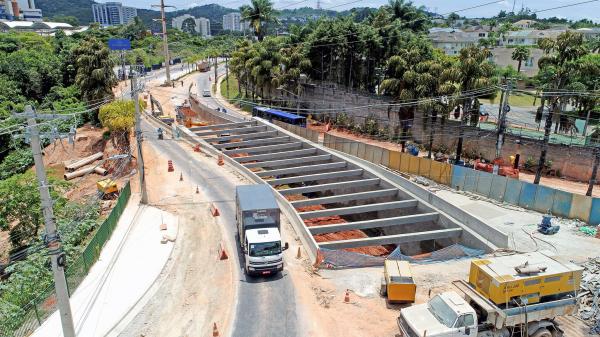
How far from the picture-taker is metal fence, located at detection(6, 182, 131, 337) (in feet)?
67.4

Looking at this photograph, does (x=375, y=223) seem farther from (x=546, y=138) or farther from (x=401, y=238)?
(x=546, y=138)

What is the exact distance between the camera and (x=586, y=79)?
4841cm

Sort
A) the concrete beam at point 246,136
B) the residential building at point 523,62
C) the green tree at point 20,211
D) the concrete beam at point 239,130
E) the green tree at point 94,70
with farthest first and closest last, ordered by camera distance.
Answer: the residential building at point 523,62 < the concrete beam at point 239,130 < the concrete beam at point 246,136 < the green tree at point 94,70 < the green tree at point 20,211

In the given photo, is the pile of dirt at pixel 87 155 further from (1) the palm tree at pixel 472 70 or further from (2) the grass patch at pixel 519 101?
(2) the grass patch at pixel 519 101

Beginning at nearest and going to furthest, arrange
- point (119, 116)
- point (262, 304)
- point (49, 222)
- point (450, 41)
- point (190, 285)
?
point (49, 222) → point (262, 304) → point (190, 285) → point (119, 116) → point (450, 41)

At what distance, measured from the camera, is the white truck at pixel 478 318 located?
59.2 feet

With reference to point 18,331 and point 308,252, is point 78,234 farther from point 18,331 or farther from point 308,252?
point 308,252

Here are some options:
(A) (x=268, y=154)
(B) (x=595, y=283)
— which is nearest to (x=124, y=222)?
(A) (x=268, y=154)

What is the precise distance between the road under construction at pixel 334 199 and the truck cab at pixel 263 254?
141 inches

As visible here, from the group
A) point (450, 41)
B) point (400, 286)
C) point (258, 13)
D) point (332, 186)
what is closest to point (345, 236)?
point (332, 186)

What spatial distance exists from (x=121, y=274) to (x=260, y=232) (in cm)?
883

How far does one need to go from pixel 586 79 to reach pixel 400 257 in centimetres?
3654

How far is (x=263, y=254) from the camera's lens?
81.5ft

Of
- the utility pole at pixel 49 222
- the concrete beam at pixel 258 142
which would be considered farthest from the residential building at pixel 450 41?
the utility pole at pixel 49 222
